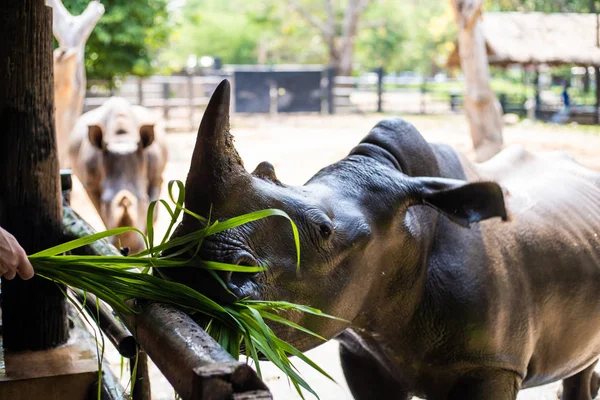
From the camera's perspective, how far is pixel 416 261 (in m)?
2.76

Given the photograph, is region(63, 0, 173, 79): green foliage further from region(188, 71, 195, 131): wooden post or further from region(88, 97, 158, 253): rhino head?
region(88, 97, 158, 253): rhino head

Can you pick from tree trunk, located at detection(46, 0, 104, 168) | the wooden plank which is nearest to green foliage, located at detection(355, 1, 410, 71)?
tree trunk, located at detection(46, 0, 104, 168)

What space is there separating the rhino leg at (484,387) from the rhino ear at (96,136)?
5.85 meters

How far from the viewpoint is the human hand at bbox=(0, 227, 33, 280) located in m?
2.29

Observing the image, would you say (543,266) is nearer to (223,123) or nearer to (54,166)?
(223,123)

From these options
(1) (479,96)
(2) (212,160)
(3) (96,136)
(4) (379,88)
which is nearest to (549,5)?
(4) (379,88)

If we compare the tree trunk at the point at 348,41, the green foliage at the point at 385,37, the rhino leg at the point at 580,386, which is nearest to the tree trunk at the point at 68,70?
the rhino leg at the point at 580,386

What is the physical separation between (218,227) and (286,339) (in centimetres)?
43

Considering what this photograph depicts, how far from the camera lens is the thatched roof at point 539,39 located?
76.9 ft

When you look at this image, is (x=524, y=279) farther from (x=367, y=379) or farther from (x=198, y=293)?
(x=198, y=293)

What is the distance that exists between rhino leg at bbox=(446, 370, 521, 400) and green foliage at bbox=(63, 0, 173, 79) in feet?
49.0

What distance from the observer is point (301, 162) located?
15.6 m

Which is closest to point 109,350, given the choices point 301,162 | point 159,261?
point 159,261

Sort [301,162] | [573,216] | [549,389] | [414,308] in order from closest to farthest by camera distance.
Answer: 1. [414,308]
2. [573,216]
3. [549,389]
4. [301,162]
